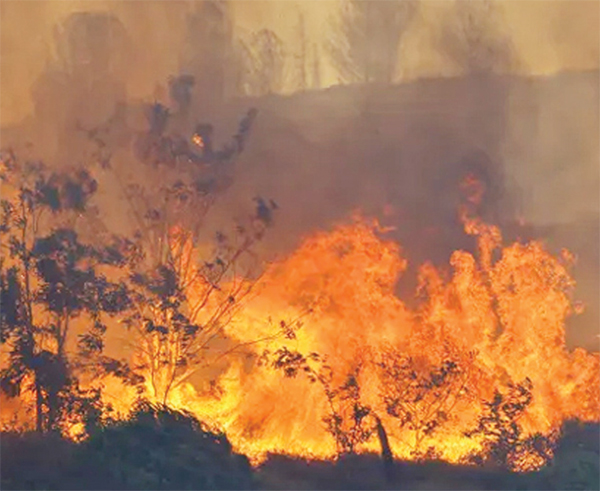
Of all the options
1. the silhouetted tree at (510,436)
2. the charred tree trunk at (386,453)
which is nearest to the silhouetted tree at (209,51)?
the charred tree trunk at (386,453)

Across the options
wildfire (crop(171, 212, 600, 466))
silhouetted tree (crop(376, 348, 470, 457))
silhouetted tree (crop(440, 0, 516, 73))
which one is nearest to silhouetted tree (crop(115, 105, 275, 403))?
wildfire (crop(171, 212, 600, 466))

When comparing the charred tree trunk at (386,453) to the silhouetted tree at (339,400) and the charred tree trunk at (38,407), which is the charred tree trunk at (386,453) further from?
the charred tree trunk at (38,407)

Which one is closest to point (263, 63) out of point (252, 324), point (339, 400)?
→ point (252, 324)

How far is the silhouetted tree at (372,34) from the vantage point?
7488 millimetres

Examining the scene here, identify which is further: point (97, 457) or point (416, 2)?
point (416, 2)

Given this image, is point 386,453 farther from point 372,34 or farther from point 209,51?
point 209,51

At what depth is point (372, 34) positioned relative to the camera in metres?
7.52

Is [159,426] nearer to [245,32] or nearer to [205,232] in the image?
[205,232]

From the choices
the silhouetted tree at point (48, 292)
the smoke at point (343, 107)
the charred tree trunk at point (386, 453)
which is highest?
the smoke at point (343, 107)

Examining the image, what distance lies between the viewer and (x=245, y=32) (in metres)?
7.44

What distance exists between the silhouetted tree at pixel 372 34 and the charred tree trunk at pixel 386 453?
2826mm

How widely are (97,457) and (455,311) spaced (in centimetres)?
304

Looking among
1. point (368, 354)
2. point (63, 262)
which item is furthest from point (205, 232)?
point (368, 354)

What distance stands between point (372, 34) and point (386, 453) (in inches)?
134
